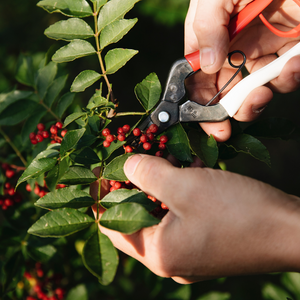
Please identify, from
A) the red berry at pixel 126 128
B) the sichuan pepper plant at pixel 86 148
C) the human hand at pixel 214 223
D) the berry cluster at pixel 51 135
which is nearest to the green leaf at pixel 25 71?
the sichuan pepper plant at pixel 86 148

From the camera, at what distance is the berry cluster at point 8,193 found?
1.73 meters

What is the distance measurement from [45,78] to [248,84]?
1311mm

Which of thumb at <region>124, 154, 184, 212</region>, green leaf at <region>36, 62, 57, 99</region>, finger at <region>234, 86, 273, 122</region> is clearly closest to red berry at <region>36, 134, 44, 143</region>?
green leaf at <region>36, 62, 57, 99</region>

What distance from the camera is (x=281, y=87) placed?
174cm

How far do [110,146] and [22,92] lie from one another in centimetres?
86

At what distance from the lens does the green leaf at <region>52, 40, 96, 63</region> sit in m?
1.33

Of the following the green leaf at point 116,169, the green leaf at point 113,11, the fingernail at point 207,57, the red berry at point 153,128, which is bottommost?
the green leaf at point 116,169

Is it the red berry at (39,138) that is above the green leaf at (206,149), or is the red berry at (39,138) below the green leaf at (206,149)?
below

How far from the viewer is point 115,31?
129cm

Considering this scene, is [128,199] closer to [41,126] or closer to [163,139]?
[163,139]

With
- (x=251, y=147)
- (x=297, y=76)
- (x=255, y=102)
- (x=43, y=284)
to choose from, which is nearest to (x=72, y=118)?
(x=251, y=147)

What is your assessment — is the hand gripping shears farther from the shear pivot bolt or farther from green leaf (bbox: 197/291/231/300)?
green leaf (bbox: 197/291/231/300)

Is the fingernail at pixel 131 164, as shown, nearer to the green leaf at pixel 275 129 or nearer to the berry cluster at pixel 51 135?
the berry cluster at pixel 51 135

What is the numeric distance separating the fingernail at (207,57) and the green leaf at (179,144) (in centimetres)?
40
